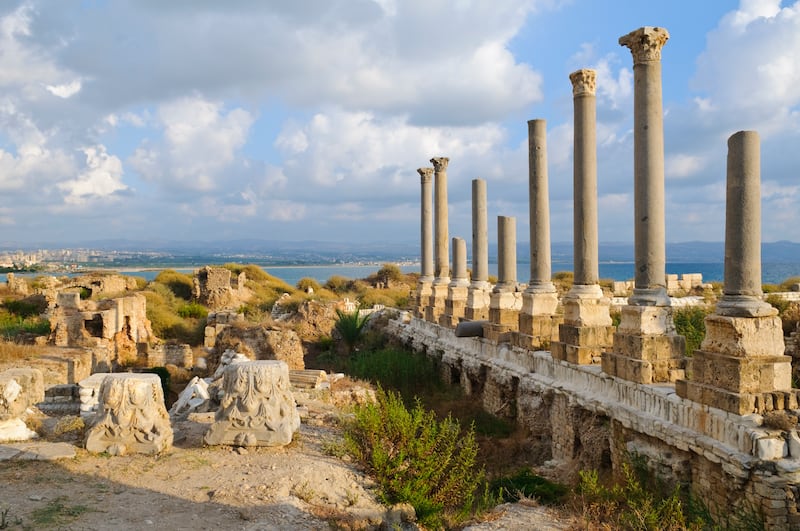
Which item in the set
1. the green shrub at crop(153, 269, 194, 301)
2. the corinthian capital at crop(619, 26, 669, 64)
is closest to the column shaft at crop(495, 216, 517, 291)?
the corinthian capital at crop(619, 26, 669, 64)

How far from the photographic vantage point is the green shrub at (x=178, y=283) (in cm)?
3531

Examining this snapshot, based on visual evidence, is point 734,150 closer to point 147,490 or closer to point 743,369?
point 743,369

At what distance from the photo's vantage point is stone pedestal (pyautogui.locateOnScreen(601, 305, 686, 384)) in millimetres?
8484

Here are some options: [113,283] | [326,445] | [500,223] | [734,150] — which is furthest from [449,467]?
[113,283]

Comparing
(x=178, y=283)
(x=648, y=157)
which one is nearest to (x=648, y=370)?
(x=648, y=157)

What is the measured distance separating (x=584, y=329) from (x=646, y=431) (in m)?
2.46

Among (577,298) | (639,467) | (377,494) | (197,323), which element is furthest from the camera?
(197,323)

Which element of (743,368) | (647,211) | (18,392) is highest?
(647,211)

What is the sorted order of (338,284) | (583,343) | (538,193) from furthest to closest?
(338,284), (538,193), (583,343)

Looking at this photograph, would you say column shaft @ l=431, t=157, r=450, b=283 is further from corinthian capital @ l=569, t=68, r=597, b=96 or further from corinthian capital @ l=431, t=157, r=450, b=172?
corinthian capital @ l=569, t=68, r=597, b=96

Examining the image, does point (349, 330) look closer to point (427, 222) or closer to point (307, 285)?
point (427, 222)

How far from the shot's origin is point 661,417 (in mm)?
7828

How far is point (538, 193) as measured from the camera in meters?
13.1

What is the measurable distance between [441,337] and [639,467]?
9157 millimetres
